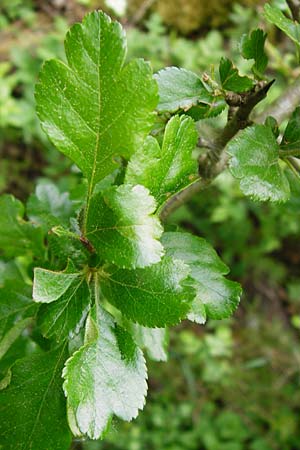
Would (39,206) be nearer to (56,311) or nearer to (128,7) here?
(56,311)

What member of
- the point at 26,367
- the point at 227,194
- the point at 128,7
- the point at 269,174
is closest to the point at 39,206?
the point at 26,367

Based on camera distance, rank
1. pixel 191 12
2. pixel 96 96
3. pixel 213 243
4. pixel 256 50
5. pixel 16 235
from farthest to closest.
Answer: pixel 191 12, pixel 213 243, pixel 16 235, pixel 256 50, pixel 96 96

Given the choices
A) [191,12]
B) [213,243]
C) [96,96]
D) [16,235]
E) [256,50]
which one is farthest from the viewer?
[191,12]

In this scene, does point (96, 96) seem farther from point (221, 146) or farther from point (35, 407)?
point (35, 407)

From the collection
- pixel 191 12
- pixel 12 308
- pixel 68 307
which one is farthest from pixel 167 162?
pixel 191 12

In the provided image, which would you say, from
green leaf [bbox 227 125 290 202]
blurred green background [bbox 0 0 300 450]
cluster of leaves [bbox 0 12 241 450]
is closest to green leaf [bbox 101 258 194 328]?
cluster of leaves [bbox 0 12 241 450]

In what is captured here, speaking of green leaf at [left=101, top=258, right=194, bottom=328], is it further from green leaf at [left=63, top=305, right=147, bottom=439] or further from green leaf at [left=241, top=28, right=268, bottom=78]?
green leaf at [left=241, top=28, right=268, bottom=78]
